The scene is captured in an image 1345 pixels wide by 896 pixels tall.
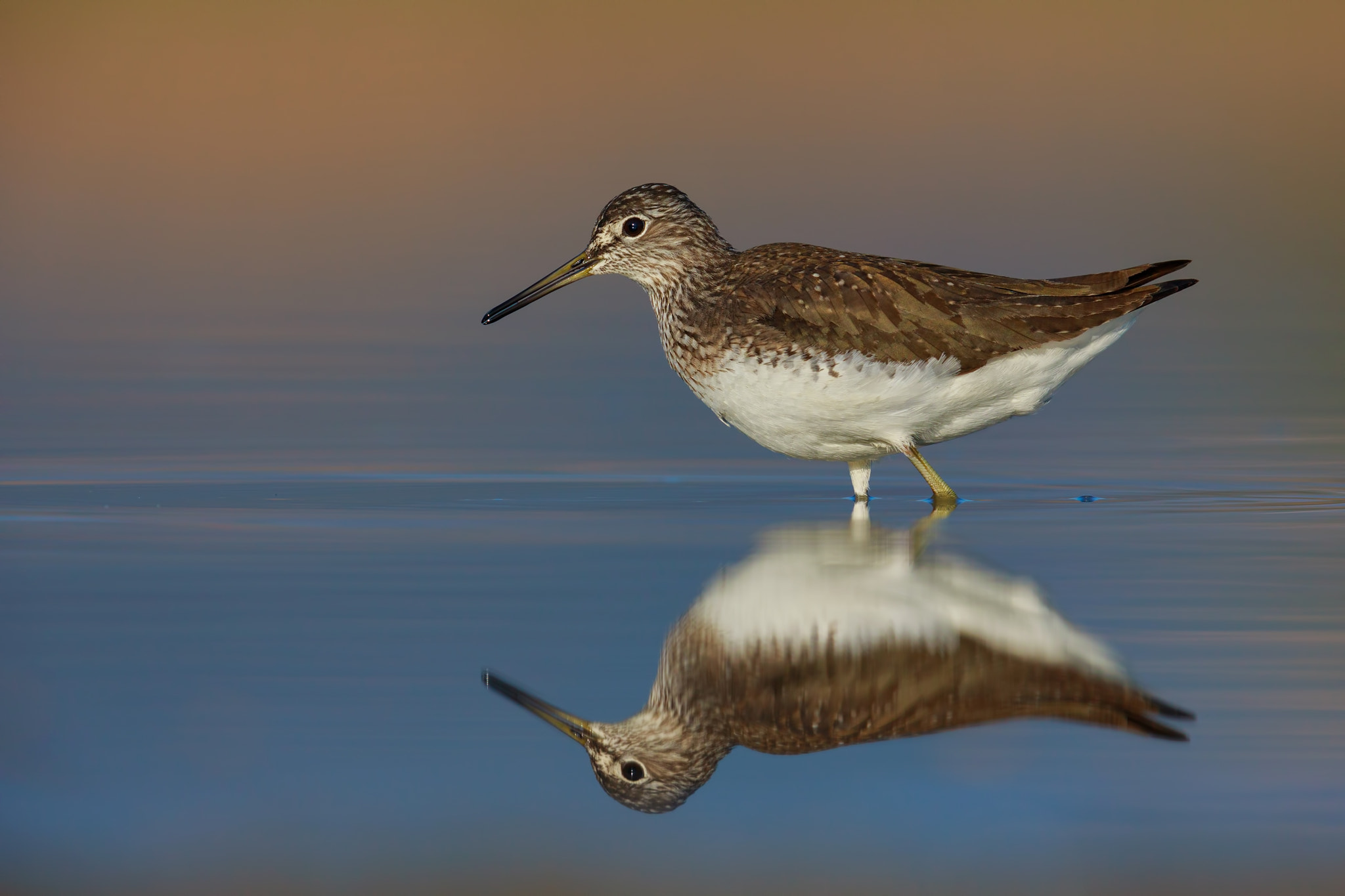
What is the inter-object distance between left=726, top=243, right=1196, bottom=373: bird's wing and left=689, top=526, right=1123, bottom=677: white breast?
1.91 m

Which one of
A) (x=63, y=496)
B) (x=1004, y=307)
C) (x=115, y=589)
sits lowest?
(x=115, y=589)

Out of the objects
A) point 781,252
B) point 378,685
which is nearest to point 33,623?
point 378,685

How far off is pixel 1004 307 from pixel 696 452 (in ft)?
8.70

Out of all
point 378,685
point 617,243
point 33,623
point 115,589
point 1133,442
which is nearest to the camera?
point 378,685

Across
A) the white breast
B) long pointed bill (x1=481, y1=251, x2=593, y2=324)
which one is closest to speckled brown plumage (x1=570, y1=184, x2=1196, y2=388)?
long pointed bill (x1=481, y1=251, x2=593, y2=324)

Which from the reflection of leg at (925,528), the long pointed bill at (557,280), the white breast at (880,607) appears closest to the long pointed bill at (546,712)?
the white breast at (880,607)

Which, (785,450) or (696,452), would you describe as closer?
(785,450)

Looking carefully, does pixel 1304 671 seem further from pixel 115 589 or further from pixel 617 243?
pixel 617 243

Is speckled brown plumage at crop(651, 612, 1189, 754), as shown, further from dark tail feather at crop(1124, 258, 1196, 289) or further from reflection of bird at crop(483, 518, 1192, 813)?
dark tail feather at crop(1124, 258, 1196, 289)

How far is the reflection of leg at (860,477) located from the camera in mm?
10359

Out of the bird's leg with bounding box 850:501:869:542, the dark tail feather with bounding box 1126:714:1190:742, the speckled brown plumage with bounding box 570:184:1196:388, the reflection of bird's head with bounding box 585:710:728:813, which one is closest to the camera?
the reflection of bird's head with bounding box 585:710:728:813

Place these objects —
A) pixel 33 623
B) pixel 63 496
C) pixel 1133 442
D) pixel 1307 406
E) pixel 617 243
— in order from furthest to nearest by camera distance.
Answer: pixel 1307 406 < pixel 1133 442 < pixel 617 243 < pixel 63 496 < pixel 33 623

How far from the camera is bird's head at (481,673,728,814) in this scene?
5.23m

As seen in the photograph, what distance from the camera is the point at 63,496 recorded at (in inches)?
395
